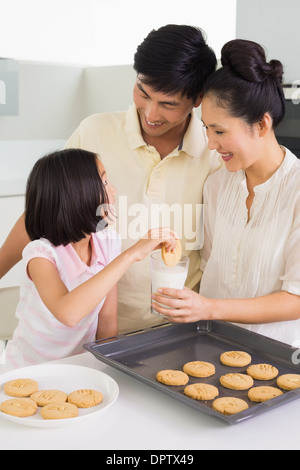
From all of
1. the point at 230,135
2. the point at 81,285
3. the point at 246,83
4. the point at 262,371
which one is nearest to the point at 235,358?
the point at 262,371

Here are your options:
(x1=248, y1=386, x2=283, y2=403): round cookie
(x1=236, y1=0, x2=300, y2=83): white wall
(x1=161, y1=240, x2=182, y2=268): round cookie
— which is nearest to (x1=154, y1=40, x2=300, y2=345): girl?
(x1=161, y1=240, x2=182, y2=268): round cookie

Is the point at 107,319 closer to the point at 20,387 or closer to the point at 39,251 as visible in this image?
the point at 39,251

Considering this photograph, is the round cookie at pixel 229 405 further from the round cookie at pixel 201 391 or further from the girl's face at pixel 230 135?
the girl's face at pixel 230 135

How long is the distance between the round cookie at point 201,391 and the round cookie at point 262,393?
0.07 metres

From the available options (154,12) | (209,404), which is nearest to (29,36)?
(154,12)

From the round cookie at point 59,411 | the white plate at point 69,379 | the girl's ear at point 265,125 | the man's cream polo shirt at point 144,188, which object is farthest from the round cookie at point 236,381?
the girl's ear at point 265,125

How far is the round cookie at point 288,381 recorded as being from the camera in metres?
1.32

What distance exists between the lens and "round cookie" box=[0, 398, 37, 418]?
1.17 meters

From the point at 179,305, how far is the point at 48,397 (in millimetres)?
444

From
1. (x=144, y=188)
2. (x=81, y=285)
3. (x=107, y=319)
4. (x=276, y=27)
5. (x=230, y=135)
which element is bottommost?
(x=107, y=319)

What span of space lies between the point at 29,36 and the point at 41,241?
2535 mm

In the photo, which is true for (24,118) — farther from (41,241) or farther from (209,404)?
(209,404)

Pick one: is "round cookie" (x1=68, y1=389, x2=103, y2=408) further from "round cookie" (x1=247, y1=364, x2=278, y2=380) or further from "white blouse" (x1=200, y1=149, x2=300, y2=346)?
"white blouse" (x1=200, y1=149, x2=300, y2=346)

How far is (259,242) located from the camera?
182cm
